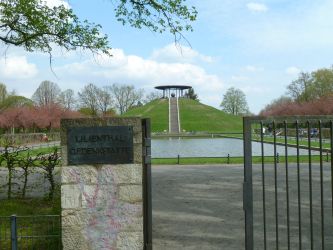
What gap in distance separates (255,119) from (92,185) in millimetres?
1867

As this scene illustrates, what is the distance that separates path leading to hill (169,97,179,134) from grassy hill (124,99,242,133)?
2.29 feet

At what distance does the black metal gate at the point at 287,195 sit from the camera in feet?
15.4

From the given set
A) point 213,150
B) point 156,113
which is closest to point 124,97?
point 156,113

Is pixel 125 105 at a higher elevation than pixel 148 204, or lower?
higher

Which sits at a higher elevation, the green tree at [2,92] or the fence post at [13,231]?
the green tree at [2,92]

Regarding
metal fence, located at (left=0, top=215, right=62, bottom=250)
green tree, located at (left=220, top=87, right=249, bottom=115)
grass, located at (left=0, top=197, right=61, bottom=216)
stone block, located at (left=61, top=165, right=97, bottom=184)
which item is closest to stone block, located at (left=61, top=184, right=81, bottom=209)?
stone block, located at (left=61, top=165, right=97, bottom=184)

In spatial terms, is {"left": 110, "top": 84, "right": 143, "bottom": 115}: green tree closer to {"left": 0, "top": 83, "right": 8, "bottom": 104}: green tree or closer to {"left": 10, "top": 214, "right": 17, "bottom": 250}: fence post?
Result: {"left": 0, "top": 83, "right": 8, "bottom": 104}: green tree

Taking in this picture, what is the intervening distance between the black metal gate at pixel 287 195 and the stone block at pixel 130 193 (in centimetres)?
114

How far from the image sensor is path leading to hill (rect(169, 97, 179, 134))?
73.5m

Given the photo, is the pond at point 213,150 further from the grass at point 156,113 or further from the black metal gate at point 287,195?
the grass at point 156,113

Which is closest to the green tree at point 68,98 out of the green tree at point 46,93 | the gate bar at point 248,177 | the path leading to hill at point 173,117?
the green tree at point 46,93

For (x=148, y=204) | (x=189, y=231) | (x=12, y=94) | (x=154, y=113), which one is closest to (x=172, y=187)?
(x=189, y=231)

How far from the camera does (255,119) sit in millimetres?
4859

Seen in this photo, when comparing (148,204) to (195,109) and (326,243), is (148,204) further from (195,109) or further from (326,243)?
(195,109)
